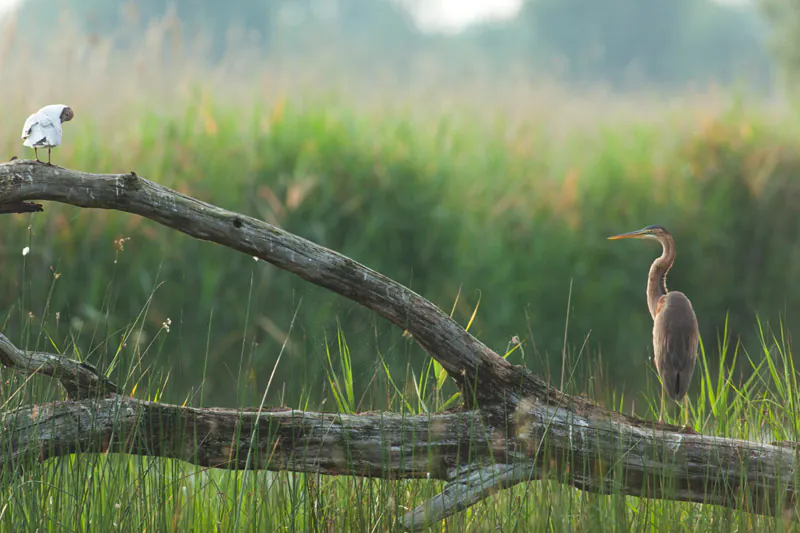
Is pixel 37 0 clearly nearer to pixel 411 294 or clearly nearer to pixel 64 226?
pixel 64 226

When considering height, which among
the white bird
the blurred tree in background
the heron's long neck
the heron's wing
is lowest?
the heron's wing

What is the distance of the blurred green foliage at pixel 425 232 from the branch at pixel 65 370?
218 cm

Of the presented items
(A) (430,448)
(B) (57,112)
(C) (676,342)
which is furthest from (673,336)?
(B) (57,112)

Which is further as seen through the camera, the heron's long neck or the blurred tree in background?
the blurred tree in background

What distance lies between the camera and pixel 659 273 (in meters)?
2.74

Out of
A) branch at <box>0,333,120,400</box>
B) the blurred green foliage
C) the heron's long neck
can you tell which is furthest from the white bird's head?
the blurred green foliage

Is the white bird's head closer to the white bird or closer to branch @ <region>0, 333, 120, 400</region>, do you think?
the white bird

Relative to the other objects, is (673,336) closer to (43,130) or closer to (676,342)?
(676,342)

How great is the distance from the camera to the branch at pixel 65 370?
2.09m

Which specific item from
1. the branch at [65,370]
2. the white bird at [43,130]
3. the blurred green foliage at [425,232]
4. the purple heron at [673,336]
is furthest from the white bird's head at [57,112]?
the blurred green foliage at [425,232]

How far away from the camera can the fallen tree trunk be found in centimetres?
204

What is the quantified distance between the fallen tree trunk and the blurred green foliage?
213 centimetres

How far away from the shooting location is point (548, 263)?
5.41 metres

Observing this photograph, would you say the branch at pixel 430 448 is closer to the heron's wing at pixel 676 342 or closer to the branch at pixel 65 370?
the branch at pixel 65 370
